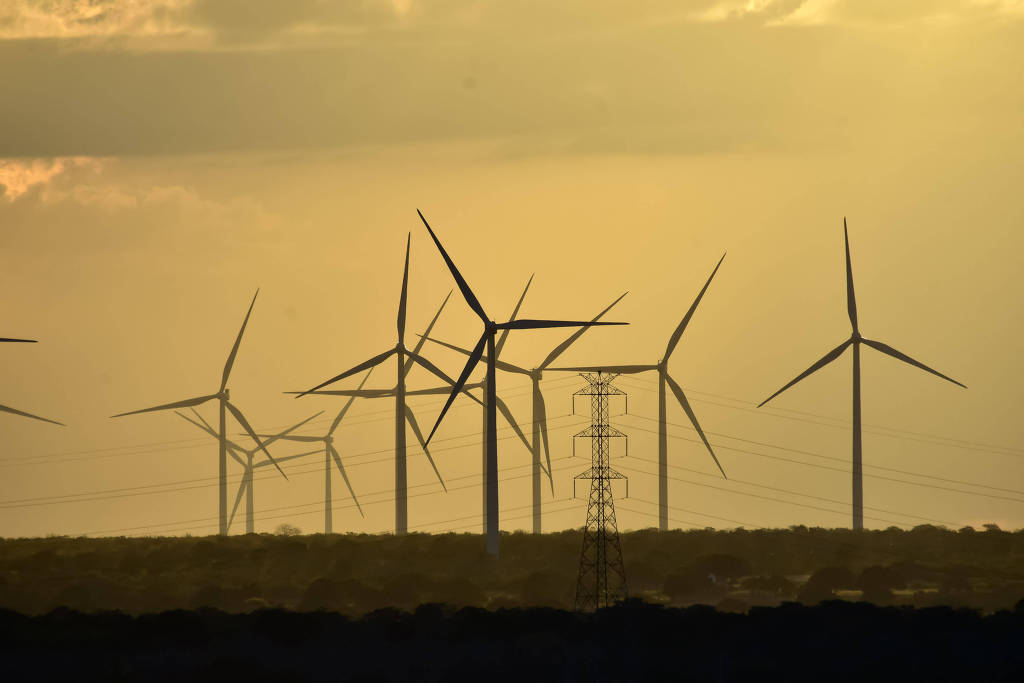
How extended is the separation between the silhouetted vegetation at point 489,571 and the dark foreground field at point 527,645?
31.3 feet

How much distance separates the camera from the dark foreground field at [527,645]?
2621 inches

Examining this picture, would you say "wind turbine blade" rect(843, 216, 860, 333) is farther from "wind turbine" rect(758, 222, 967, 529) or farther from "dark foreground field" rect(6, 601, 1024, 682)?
"dark foreground field" rect(6, 601, 1024, 682)

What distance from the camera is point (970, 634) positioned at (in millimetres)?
74688

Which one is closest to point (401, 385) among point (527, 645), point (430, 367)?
point (430, 367)

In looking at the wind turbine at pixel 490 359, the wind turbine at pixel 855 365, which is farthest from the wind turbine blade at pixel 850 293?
the wind turbine at pixel 490 359

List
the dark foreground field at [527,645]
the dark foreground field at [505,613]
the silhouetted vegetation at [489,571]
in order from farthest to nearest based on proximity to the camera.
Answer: the silhouetted vegetation at [489,571] < the dark foreground field at [505,613] < the dark foreground field at [527,645]

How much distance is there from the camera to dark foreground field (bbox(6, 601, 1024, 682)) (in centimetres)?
6656

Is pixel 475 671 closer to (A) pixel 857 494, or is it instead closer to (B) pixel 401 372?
(B) pixel 401 372

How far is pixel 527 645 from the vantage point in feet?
235

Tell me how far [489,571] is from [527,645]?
121ft

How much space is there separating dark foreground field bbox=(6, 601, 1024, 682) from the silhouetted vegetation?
9543 millimetres

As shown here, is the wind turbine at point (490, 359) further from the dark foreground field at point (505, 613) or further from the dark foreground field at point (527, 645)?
the dark foreground field at point (527, 645)

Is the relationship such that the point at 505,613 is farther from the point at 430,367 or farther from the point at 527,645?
the point at 430,367

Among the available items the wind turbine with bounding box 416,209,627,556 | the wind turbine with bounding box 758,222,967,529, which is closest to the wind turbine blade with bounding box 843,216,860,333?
the wind turbine with bounding box 758,222,967,529
